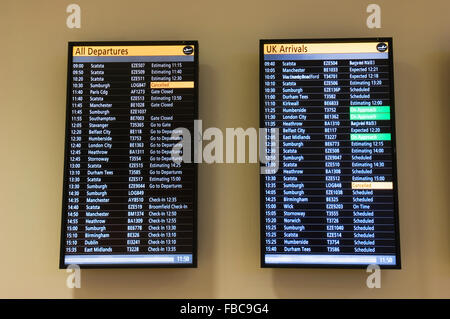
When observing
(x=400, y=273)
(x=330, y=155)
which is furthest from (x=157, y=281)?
(x=400, y=273)

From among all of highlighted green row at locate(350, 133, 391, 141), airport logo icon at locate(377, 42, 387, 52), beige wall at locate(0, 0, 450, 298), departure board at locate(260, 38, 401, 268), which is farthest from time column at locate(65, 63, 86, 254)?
airport logo icon at locate(377, 42, 387, 52)

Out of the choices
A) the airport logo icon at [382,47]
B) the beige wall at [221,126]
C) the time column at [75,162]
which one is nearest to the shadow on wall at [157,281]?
the beige wall at [221,126]

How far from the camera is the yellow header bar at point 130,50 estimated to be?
172cm

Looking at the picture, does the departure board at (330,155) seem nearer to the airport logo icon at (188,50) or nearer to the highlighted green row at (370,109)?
the highlighted green row at (370,109)

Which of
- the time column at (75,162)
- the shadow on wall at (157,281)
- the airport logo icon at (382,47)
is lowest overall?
the shadow on wall at (157,281)

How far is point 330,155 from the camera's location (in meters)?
1.66

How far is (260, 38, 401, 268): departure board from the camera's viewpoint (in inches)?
63.6

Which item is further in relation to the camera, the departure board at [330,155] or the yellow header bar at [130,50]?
the yellow header bar at [130,50]

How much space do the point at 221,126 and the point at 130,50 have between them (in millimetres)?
466

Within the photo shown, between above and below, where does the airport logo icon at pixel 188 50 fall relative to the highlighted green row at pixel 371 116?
above

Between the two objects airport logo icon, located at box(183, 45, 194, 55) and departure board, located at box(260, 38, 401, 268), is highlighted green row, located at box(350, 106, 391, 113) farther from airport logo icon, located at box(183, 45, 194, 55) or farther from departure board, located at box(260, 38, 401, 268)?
airport logo icon, located at box(183, 45, 194, 55)

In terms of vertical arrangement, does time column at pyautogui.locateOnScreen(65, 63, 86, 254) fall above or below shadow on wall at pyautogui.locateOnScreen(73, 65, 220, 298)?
above
